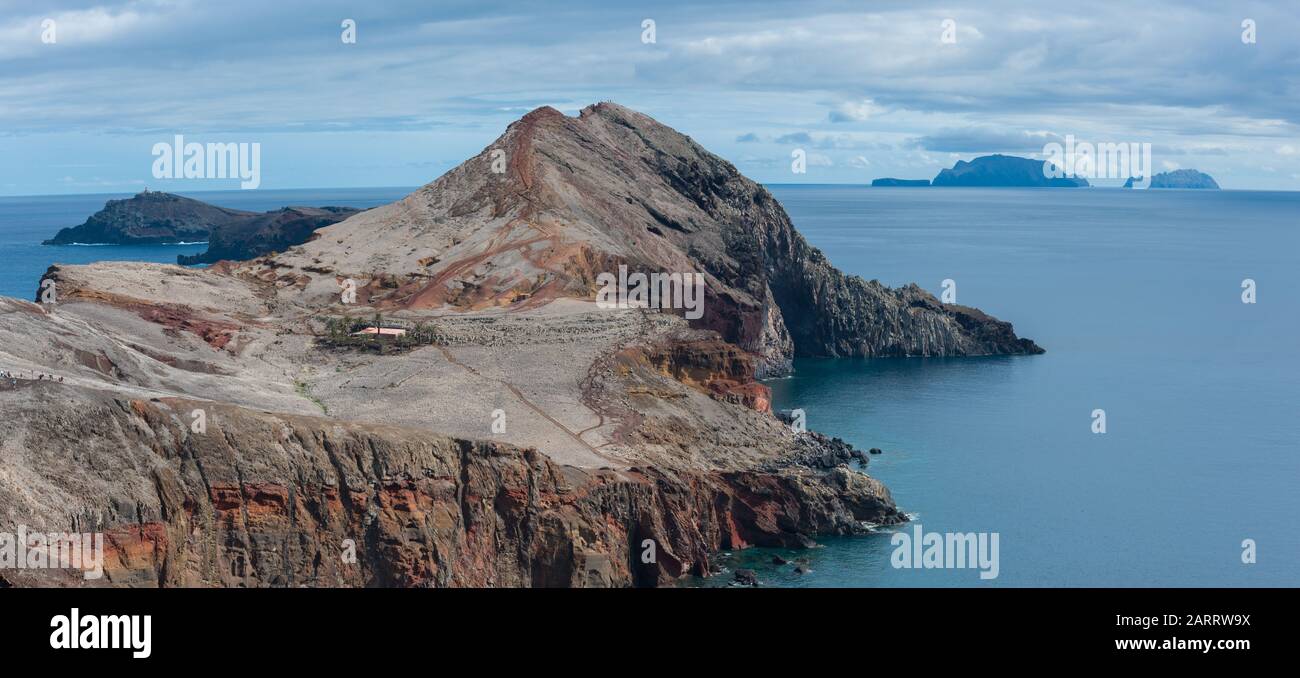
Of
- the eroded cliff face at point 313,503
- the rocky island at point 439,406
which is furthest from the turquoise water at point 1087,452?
the eroded cliff face at point 313,503

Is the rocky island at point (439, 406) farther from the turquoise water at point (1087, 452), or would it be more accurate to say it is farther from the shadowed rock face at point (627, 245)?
the turquoise water at point (1087, 452)

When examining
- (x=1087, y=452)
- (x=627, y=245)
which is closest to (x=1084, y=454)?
(x=1087, y=452)

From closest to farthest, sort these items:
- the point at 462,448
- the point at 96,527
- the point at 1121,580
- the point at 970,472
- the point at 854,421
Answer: the point at 96,527 < the point at 462,448 < the point at 1121,580 < the point at 970,472 < the point at 854,421

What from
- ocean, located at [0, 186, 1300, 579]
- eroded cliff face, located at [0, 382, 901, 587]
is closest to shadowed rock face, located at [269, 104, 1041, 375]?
ocean, located at [0, 186, 1300, 579]

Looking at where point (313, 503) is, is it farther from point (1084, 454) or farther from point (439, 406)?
point (1084, 454)

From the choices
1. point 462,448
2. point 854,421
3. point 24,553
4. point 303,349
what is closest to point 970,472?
point 854,421

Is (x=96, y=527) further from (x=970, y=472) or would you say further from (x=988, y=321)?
(x=988, y=321)
